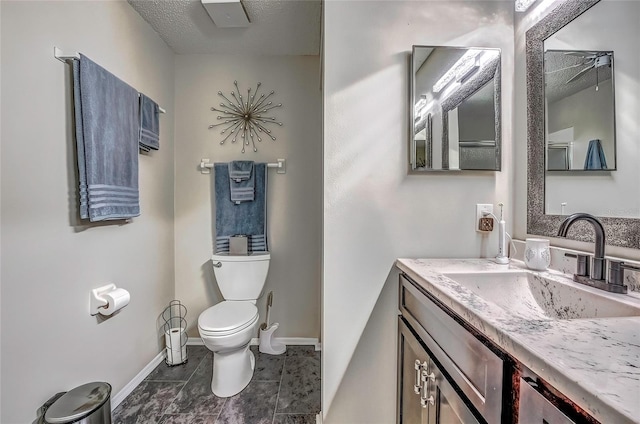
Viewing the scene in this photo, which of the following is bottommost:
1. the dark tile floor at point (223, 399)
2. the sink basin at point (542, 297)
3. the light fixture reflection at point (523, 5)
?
the dark tile floor at point (223, 399)

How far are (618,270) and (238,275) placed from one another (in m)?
2.00

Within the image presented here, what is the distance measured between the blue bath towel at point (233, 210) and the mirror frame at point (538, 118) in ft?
5.53

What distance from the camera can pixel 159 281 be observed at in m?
2.05

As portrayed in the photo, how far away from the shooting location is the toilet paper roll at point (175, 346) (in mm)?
2010

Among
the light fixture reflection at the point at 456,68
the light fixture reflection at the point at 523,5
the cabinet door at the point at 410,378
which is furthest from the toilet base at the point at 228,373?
the light fixture reflection at the point at 523,5

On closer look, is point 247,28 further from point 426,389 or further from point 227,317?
point 426,389

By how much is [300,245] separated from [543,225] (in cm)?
159

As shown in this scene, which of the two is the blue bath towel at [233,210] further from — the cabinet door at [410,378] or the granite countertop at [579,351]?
the granite countertop at [579,351]

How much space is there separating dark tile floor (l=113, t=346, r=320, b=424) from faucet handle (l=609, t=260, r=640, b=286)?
1466 millimetres

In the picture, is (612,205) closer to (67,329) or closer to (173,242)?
(67,329)

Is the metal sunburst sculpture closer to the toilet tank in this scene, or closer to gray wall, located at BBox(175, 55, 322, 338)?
gray wall, located at BBox(175, 55, 322, 338)

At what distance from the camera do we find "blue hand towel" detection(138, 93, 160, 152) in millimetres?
1786

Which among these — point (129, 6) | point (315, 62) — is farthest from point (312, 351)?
point (129, 6)

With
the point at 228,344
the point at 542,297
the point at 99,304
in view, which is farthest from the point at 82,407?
the point at 542,297
